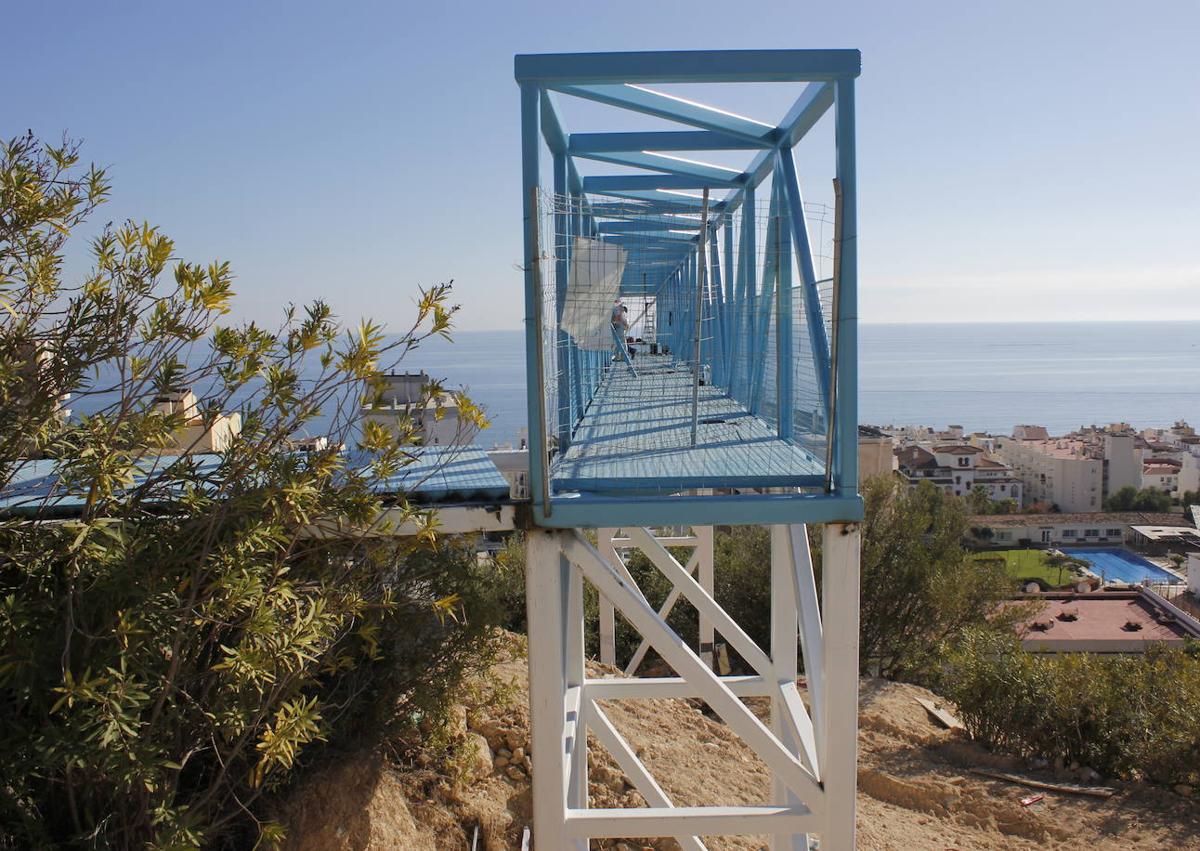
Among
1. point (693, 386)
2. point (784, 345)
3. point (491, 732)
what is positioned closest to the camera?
point (784, 345)

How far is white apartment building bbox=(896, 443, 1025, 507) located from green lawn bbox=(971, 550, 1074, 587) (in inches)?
512

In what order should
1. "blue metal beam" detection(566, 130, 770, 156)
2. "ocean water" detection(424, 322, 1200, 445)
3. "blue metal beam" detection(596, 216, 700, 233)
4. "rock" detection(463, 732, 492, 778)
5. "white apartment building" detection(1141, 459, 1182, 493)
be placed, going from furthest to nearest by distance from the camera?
"ocean water" detection(424, 322, 1200, 445) < "white apartment building" detection(1141, 459, 1182, 493) < "blue metal beam" detection(596, 216, 700, 233) < "blue metal beam" detection(566, 130, 770, 156) < "rock" detection(463, 732, 492, 778)

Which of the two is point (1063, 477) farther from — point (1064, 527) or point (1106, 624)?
point (1106, 624)

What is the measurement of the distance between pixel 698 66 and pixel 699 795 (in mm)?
5145

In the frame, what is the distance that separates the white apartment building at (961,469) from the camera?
53844 mm

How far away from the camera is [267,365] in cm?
349

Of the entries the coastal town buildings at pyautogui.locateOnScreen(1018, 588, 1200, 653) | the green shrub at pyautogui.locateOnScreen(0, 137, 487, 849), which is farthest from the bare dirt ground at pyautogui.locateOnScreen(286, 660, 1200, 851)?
the coastal town buildings at pyautogui.locateOnScreen(1018, 588, 1200, 653)

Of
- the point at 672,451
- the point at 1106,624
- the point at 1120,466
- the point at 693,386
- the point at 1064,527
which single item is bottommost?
the point at 1064,527

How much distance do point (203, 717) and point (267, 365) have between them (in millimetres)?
1358

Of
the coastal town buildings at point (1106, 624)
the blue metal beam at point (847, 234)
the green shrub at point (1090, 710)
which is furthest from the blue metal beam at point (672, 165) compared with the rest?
the coastal town buildings at point (1106, 624)

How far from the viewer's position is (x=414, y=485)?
4.02 meters

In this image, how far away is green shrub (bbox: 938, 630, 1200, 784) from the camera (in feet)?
25.6

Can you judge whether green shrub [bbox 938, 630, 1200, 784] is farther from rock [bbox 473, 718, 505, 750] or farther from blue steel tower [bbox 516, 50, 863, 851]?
rock [bbox 473, 718, 505, 750]

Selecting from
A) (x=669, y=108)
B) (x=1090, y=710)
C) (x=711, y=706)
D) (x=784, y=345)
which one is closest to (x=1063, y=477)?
(x=1090, y=710)
